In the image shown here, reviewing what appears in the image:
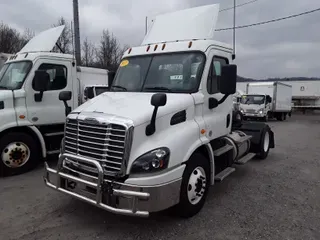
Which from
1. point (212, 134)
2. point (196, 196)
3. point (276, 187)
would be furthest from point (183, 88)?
point (276, 187)

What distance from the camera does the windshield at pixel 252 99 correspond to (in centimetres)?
2234

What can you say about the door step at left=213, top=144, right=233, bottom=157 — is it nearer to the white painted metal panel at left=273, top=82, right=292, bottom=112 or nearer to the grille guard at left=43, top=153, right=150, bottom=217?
the grille guard at left=43, top=153, right=150, bottom=217

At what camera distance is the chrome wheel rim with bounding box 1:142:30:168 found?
6.22 m

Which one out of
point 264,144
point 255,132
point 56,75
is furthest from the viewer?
point 264,144

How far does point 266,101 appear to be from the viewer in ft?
73.7

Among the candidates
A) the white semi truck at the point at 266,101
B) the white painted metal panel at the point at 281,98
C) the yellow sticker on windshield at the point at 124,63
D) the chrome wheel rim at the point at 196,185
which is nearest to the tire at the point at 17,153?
the yellow sticker on windshield at the point at 124,63

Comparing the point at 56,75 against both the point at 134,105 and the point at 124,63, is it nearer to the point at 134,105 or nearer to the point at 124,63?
the point at 124,63

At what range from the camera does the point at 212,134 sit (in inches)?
193

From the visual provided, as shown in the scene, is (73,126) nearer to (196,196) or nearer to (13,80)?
(196,196)

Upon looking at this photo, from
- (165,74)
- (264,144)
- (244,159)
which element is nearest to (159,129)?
(165,74)

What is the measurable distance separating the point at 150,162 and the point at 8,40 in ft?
98.8

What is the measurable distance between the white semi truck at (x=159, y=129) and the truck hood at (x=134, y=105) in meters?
0.01

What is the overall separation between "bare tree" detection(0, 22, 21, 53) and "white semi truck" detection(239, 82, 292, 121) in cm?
2181

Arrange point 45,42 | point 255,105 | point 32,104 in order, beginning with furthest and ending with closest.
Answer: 1. point 255,105
2. point 45,42
3. point 32,104
